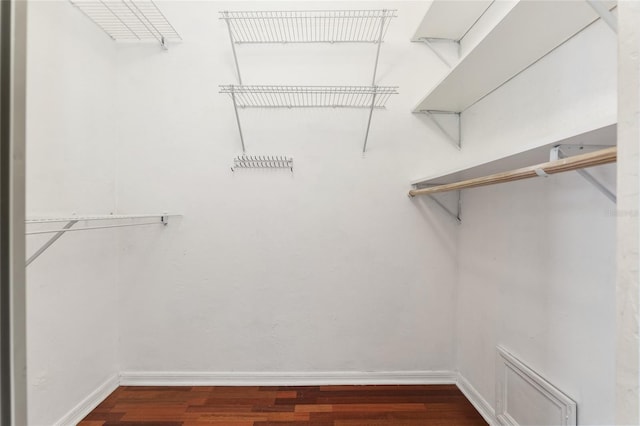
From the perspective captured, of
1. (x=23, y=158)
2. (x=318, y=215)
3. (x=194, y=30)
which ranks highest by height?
(x=194, y=30)

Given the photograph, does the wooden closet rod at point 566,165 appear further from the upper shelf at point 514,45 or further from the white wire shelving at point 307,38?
the white wire shelving at point 307,38

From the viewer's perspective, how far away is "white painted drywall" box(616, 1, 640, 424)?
0.49 meters

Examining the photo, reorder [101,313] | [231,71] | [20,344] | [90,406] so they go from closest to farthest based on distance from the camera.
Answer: [20,344], [90,406], [101,313], [231,71]

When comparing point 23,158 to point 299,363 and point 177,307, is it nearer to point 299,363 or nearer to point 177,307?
point 177,307

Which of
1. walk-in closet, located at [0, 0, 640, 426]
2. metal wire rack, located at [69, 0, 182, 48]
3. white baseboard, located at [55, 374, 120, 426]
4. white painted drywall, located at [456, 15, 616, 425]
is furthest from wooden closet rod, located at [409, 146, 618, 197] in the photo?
white baseboard, located at [55, 374, 120, 426]

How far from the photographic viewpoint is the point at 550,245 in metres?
1.17

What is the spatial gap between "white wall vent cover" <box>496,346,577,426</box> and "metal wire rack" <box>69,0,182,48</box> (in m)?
2.67

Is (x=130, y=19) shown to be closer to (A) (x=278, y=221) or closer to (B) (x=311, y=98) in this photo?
(B) (x=311, y=98)

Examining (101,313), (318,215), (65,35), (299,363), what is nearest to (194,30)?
(65,35)

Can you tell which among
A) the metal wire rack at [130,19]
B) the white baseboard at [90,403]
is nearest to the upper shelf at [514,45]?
the metal wire rack at [130,19]

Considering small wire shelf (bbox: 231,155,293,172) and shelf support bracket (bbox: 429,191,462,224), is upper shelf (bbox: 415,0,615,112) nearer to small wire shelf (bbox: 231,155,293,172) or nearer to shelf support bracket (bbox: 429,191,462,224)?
shelf support bracket (bbox: 429,191,462,224)

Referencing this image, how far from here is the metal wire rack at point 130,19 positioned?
1566mm

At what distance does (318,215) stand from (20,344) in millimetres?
1491

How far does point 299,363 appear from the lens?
1847mm
